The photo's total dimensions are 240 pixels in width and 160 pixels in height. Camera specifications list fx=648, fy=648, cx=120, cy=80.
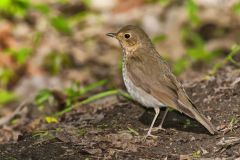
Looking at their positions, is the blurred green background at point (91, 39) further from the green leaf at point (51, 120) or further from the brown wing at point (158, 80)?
the brown wing at point (158, 80)

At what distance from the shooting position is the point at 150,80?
21.7ft

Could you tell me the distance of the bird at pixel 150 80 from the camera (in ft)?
20.6

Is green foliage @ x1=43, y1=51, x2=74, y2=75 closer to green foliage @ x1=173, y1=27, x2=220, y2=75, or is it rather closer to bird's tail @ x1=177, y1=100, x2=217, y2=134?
green foliage @ x1=173, y1=27, x2=220, y2=75

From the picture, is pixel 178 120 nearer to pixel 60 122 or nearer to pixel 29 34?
pixel 60 122

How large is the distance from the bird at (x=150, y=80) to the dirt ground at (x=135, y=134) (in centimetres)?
18

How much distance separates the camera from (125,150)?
19.6 ft

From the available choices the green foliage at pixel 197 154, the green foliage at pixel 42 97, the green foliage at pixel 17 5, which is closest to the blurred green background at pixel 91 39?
the green foliage at pixel 17 5

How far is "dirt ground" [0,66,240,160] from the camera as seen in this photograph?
5.84 m

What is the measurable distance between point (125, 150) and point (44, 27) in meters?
7.06

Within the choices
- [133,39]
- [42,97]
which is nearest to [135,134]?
[133,39]

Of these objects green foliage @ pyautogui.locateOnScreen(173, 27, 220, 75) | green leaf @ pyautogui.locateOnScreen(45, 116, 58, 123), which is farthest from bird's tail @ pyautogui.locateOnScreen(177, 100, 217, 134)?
green foliage @ pyautogui.locateOnScreen(173, 27, 220, 75)

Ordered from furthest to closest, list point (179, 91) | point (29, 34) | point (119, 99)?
point (29, 34) < point (119, 99) < point (179, 91)

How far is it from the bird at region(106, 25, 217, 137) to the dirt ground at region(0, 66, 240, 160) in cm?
18

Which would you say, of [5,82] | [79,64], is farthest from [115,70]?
[5,82]
